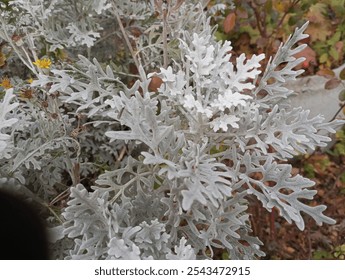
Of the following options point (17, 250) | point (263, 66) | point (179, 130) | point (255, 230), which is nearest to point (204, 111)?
point (179, 130)

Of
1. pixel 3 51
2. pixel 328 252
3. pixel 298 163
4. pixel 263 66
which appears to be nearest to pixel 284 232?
Answer: pixel 328 252

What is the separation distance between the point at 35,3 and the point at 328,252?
1395mm

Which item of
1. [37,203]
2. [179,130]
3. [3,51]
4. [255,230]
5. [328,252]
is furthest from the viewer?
[328,252]

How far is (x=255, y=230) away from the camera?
196 centimetres

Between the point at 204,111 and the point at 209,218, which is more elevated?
the point at 204,111

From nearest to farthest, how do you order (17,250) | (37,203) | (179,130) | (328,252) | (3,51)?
(17,250)
(179,130)
(37,203)
(3,51)
(328,252)

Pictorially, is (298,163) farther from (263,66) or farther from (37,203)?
(37,203)

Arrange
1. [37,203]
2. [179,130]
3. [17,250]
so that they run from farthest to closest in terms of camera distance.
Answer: [37,203] → [179,130] → [17,250]

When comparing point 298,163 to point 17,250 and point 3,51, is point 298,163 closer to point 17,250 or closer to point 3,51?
point 3,51

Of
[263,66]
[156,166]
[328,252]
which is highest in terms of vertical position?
[156,166]

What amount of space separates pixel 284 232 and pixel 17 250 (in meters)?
1.33

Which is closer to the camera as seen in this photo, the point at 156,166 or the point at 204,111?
the point at 204,111

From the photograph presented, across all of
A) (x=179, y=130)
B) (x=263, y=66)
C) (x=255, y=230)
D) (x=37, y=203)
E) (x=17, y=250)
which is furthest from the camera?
(x=263, y=66)
